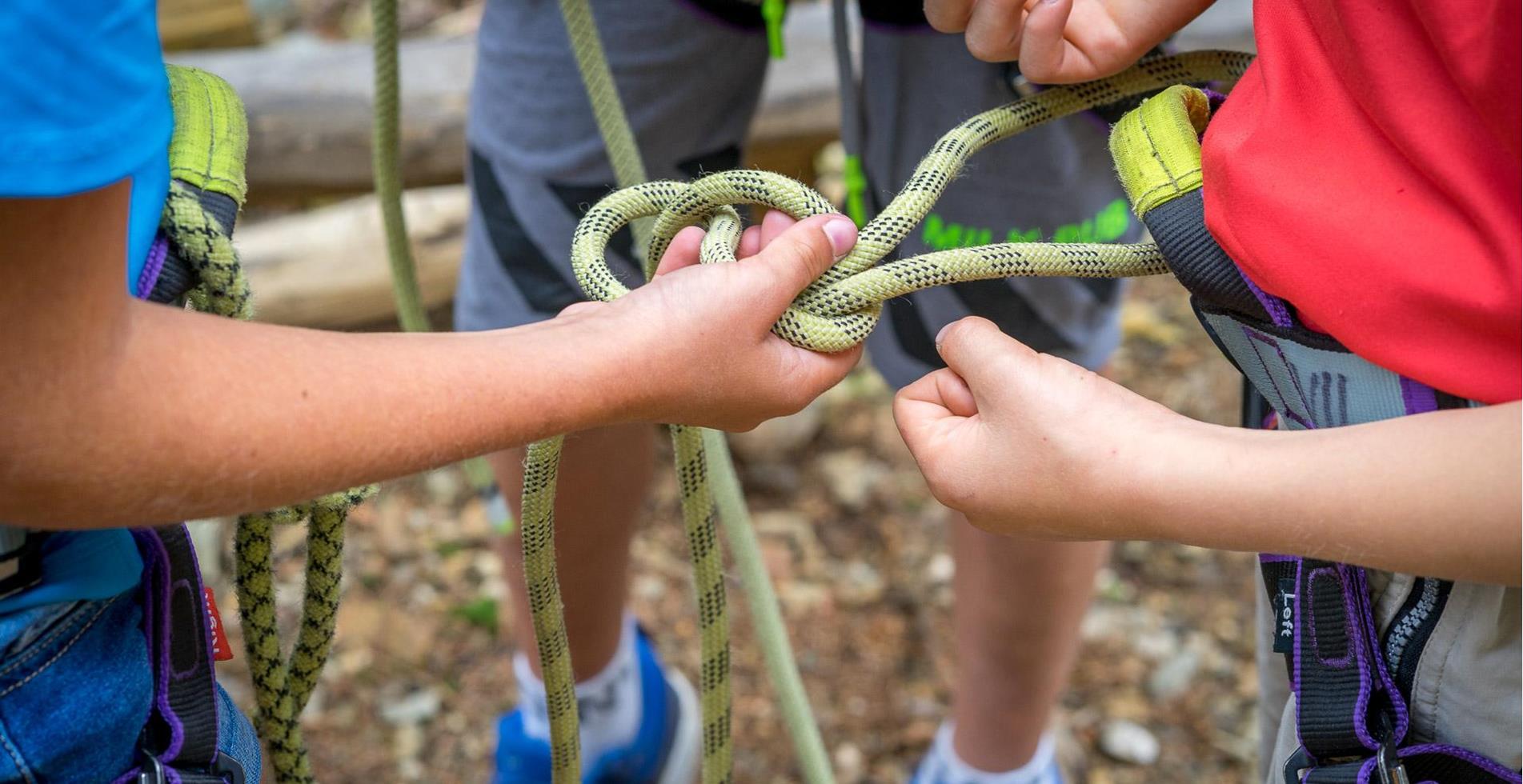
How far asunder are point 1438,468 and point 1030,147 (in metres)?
0.51

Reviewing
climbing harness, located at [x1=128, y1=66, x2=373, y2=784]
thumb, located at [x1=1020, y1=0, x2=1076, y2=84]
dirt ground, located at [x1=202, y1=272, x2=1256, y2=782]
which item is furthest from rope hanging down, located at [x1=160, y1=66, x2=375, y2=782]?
dirt ground, located at [x1=202, y1=272, x2=1256, y2=782]

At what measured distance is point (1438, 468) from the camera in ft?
1.82

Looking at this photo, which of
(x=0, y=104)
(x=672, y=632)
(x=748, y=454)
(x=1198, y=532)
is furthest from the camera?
(x=748, y=454)

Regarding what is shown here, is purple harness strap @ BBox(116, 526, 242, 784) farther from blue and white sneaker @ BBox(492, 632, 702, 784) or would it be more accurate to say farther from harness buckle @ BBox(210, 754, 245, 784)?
blue and white sneaker @ BBox(492, 632, 702, 784)

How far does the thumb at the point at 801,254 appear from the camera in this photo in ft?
2.25

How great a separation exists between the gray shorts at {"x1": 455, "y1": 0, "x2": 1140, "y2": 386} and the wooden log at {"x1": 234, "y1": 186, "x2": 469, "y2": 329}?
60 centimetres

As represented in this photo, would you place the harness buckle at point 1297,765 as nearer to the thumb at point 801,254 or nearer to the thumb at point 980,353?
the thumb at point 980,353

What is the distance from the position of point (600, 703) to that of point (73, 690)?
0.68 metres

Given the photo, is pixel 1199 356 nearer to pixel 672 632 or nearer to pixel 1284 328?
pixel 672 632

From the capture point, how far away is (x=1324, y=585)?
26.6 inches

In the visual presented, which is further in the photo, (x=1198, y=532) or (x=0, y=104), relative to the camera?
(x=1198, y=532)

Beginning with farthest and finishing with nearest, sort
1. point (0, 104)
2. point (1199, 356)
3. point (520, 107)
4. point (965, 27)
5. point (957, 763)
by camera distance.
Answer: point (1199, 356) → point (957, 763) → point (520, 107) → point (965, 27) → point (0, 104)

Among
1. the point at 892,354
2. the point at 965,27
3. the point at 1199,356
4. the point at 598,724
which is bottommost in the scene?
the point at 1199,356

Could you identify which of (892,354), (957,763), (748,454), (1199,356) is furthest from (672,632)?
(1199,356)
